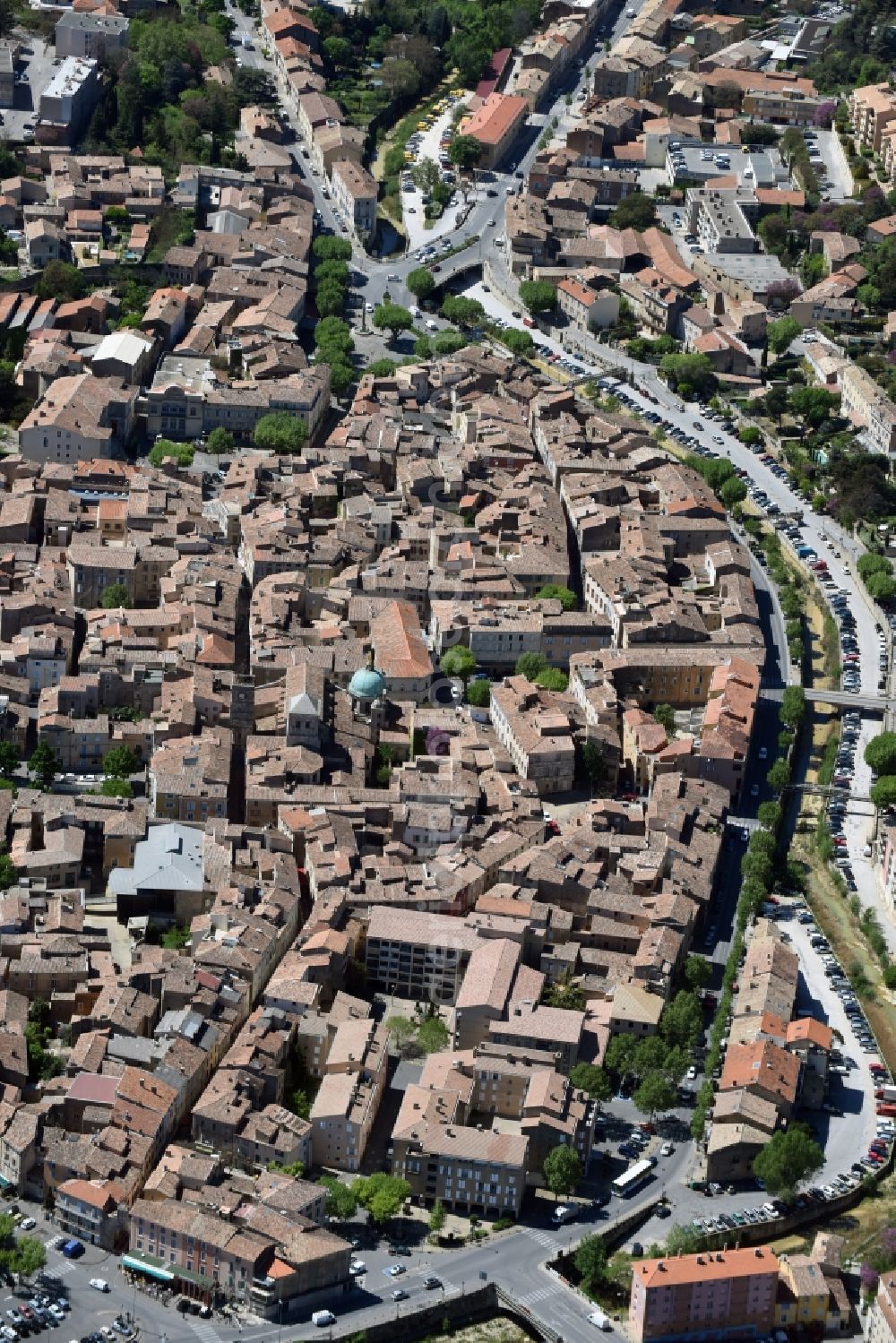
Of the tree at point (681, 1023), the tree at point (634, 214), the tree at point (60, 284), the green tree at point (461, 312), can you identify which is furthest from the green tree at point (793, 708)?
the tree at point (634, 214)

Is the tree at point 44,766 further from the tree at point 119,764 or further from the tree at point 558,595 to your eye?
the tree at point 558,595

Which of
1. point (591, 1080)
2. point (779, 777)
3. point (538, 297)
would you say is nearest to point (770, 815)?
point (779, 777)

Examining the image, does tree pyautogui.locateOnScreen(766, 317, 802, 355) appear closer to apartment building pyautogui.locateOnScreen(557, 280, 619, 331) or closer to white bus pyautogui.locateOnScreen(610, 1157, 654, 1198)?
apartment building pyautogui.locateOnScreen(557, 280, 619, 331)

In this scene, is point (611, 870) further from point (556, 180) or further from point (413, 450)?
point (556, 180)

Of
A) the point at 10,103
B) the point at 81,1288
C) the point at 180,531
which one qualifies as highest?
the point at 10,103

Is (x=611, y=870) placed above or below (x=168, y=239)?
below

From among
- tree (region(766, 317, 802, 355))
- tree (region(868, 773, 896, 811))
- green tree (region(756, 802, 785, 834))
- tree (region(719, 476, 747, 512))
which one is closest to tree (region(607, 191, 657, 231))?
tree (region(766, 317, 802, 355))

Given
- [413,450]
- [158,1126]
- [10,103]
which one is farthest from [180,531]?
[10,103]

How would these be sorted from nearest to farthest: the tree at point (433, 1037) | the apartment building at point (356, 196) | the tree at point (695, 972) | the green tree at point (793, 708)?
the tree at point (433, 1037)
the tree at point (695, 972)
the green tree at point (793, 708)
the apartment building at point (356, 196)
